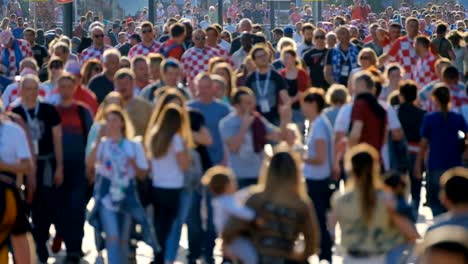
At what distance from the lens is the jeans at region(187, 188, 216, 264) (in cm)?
1181

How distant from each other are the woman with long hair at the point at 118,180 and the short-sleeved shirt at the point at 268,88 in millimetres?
4301

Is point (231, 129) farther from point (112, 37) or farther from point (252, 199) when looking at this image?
point (112, 37)

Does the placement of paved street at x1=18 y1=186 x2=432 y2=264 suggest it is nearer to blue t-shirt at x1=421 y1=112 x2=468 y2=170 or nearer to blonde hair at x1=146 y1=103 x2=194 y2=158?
blue t-shirt at x1=421 y1=112 x2=468 y2=170

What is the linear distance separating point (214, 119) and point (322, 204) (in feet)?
3.73

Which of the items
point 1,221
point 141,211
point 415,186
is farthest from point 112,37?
point 1,221

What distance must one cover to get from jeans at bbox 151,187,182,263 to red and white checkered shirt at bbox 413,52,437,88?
7373mm

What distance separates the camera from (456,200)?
24.8ft

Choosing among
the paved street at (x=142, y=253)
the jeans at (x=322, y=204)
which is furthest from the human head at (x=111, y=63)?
the jeans at (x=322, y=204)

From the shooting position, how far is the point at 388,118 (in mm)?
12203

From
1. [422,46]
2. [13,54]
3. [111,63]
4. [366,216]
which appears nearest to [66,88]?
[111,63]

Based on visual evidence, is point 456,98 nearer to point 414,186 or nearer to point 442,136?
point 414,186

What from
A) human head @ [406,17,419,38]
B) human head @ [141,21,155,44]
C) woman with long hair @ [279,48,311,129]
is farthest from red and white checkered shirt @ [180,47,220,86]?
human head @ [406,17,419,38]

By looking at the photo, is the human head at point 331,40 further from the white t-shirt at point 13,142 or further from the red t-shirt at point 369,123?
the white t-shirt at point 13,142

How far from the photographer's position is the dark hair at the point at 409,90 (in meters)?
13.2
